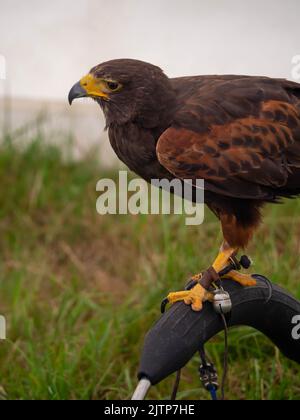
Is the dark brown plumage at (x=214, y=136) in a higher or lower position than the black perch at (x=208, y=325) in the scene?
higher

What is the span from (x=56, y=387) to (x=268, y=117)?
1.48 metres

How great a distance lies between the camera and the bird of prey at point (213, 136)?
2945mm

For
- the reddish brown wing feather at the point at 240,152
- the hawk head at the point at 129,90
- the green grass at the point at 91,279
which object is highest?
the hawk head at the point at 129,90

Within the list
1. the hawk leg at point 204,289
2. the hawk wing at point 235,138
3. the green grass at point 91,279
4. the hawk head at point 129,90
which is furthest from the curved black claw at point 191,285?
the green grass at point 91,279

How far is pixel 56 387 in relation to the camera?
364 centimetres

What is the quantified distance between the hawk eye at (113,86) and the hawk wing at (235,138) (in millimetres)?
228

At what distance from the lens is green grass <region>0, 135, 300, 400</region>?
3.75m

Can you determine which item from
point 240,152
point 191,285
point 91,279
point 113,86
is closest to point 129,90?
point 113,86

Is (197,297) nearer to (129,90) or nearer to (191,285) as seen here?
(191,285)

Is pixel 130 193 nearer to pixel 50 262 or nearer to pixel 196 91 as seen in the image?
pixel 50 262

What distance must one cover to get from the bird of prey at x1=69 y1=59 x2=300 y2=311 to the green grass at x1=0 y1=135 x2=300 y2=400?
0.93 metres

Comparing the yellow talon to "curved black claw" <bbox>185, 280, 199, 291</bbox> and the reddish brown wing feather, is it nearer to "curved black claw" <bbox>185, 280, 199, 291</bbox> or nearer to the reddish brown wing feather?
"curved black claw" <bbox>185, 280, 199, 291</bbox>

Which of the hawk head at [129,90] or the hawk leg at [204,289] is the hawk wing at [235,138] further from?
the hawk leg at [204,289]

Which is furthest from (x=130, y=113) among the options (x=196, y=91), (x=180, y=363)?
(x=180, y=363)
